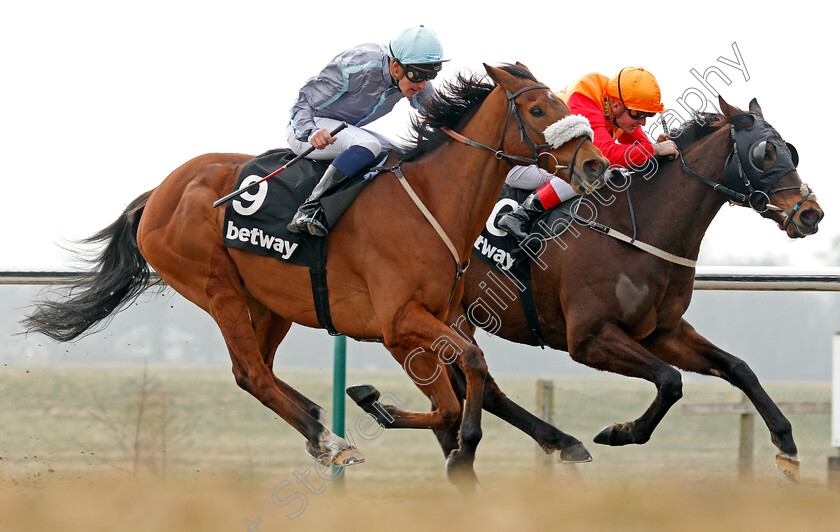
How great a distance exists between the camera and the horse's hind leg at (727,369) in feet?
13.4

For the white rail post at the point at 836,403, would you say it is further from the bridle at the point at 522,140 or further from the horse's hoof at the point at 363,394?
the horse's hoof at the point at 363,394

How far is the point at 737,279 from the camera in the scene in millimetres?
5145

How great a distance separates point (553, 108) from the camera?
366cm

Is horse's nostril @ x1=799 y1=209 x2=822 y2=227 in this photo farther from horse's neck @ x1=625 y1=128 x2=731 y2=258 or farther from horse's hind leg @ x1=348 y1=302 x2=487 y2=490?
horse's hind leg @ x1=348 y1=302 x2=487 y2=490

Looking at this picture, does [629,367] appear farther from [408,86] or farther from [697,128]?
[408,86]

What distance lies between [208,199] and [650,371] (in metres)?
2.15

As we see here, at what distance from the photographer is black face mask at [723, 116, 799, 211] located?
411 cm

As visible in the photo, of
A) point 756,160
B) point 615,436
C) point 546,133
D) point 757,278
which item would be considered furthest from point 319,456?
point 757,278

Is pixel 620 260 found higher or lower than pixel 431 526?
higher

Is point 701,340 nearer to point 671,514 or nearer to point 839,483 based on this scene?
point 671,514

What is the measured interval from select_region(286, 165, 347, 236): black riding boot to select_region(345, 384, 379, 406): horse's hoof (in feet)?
2.35

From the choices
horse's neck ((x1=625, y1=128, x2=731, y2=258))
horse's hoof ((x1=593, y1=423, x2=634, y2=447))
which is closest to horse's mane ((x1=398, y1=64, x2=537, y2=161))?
horse's neck ((x1=625, y1=128, x2=731, y2=258))

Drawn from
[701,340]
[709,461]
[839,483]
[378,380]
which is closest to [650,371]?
[701,340]

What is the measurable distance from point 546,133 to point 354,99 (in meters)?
1.04
